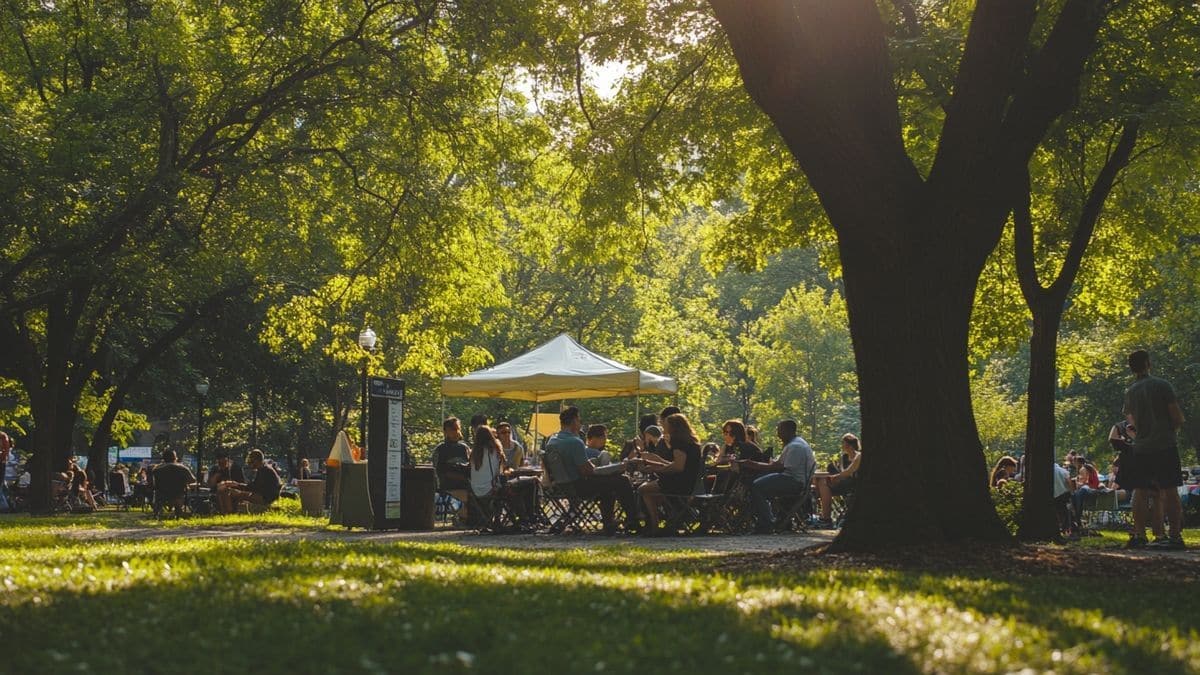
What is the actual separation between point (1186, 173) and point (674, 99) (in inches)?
294

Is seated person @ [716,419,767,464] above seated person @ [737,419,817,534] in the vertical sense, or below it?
above

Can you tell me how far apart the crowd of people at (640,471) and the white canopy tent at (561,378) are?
1.56 m

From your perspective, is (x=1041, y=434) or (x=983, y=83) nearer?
(x=983, y=83)

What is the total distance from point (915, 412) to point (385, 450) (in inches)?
393

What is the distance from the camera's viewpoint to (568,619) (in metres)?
6.75

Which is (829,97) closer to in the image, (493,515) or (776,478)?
(776,478)

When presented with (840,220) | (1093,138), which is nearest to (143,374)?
(1093,138)

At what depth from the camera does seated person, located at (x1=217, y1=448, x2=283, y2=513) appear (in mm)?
25312

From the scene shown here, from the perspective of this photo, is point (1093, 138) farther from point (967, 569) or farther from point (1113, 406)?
point (1113, 406)

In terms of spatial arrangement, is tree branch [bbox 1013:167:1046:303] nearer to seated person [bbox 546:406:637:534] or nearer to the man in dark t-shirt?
seated person [bbox 546:406:637:534]

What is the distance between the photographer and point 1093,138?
19438 mm

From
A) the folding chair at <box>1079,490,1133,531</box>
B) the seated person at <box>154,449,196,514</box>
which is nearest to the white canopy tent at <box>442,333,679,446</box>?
the seated person at <box>154,449,196,514</box>

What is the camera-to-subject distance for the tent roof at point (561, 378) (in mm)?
→ 22000

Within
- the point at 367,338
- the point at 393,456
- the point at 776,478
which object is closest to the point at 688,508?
the point at 776,478
